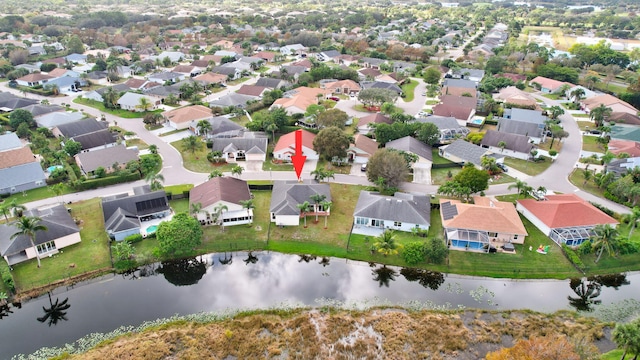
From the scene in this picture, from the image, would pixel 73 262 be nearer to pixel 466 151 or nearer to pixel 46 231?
pixel 46 231

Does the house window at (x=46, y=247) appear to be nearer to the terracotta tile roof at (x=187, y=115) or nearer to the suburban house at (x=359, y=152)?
the terracotta tile roof at (x=187, y=115)

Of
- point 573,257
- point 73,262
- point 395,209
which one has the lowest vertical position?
point 73,262

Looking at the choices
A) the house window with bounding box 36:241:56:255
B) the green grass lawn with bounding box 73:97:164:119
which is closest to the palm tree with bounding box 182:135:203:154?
the green grass lawn with bounding box 73:97:164:119

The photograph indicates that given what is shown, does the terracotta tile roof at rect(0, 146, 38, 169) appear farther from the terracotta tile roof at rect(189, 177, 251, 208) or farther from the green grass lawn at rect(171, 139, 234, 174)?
the terracotta tile roof at rect(189, 177, 251, 208)

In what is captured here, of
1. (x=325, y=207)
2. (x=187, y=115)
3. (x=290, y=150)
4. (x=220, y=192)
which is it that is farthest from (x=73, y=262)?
(x=187, y=115)

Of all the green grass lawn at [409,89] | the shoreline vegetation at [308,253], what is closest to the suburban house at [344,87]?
the green grass lawn at [409,89]
